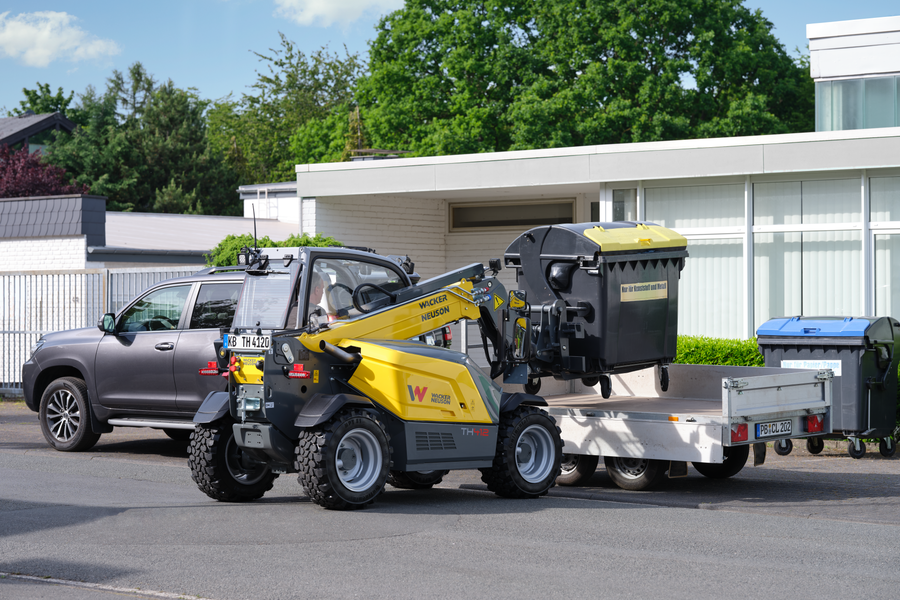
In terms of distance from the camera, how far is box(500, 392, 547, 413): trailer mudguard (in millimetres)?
9508

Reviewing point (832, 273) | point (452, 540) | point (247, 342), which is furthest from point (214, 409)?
point (832, 273)

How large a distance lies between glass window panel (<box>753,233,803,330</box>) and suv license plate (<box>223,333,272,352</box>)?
9.85m

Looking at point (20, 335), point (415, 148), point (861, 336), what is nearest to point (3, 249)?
point (20, 335)

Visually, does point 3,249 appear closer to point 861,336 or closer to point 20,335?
point 20,335

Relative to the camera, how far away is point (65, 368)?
503 inches

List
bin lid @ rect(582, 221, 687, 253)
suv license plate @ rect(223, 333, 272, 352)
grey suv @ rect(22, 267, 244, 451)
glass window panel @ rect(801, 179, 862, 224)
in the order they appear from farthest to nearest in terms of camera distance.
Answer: glass window panel @ rect(801, 179, 862, 224) < grey suv @ rect(22, 267, 244, 451) < bin lid @ rect(582, 221, 687, 253) < suv license plate @ rect(223, 333, 272, 352)

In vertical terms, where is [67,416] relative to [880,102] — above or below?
below

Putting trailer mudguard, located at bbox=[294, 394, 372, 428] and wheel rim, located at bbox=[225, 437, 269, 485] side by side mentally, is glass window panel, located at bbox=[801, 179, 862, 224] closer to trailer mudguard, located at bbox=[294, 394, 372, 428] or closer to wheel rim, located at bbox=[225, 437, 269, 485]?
trailer mudguard, located at bbox=[294, 394, 372, 428]

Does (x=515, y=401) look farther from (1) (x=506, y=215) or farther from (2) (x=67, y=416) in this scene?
(1) (x=506, y=215)

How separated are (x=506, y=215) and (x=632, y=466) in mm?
14328

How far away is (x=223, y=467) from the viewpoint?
9.12m

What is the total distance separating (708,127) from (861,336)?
25.3m

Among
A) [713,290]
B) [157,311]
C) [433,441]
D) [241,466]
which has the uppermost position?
[713,290]

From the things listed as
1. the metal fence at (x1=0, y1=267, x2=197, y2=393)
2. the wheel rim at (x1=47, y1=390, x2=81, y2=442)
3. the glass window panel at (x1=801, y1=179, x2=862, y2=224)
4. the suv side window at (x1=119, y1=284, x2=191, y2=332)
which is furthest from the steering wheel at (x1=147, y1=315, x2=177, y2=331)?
the glass window panel at (x1=801, y1=179, x2=862, y2=224)
